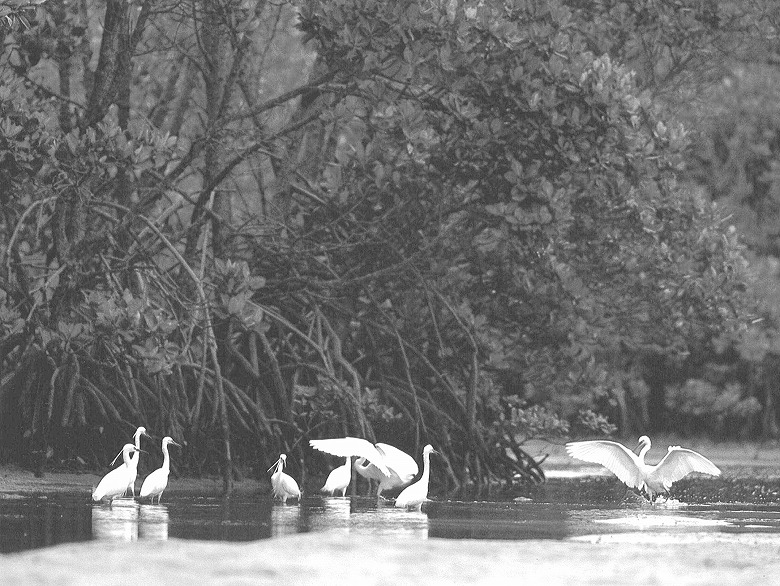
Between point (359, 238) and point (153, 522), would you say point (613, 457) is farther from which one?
point (153, 522)

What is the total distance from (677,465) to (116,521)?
20.1ft

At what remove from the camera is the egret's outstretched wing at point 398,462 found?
14.1m

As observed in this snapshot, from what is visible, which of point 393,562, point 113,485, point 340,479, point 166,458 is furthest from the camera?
point 340,479

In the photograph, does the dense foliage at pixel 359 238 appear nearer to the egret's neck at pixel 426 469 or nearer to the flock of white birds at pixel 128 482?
the egret's neck at pixel 426 469

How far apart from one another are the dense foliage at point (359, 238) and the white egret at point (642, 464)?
5.05 ft

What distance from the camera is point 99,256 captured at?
15.1m

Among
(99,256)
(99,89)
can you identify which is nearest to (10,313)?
(99,256)

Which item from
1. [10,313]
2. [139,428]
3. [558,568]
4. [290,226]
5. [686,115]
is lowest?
[558,568]

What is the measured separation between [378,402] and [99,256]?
3238 millimetres

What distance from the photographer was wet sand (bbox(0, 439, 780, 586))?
24.9ft

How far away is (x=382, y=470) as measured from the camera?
1404cm

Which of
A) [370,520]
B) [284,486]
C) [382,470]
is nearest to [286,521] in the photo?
[370,520]

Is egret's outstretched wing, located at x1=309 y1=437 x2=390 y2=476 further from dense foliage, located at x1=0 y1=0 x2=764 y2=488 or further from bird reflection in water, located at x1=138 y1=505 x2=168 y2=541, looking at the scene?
bird reflection in water, located at x1=138 y1=505 x2=168 y2=541

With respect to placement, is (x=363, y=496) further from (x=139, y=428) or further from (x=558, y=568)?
(x=558, y=568)
